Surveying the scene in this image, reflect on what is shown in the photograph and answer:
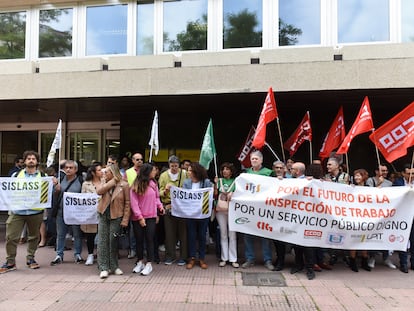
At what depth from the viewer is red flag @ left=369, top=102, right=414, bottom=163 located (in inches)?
260

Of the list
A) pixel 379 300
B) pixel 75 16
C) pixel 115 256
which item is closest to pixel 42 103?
pixel 75 16

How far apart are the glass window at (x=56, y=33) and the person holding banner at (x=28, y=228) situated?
4.48 metres

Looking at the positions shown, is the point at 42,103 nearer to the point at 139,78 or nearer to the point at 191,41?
the point at 139,78

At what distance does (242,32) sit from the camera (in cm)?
934

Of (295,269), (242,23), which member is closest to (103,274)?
(295,269)

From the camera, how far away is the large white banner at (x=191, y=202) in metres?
6.84

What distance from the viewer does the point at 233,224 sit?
21.9 ft

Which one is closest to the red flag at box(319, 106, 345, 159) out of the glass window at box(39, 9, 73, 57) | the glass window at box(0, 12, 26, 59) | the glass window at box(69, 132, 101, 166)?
the glass window at box(39, 9, 73, 57)

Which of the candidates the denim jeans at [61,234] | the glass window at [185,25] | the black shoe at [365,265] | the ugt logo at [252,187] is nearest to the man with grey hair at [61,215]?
the denim jeans at [61,234]

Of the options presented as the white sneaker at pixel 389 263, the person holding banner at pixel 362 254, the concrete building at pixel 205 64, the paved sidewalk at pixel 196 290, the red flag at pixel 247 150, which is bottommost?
the paved sidewalk at pixel 196 290

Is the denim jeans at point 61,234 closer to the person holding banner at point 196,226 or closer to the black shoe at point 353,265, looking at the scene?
the person holding banner at point 196,226

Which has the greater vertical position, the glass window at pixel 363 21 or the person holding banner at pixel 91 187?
the glass window at pixel 363 21

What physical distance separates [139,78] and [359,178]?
5.04 meters

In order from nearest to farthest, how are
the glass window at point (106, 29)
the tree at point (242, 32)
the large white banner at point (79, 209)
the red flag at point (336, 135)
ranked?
the large white banner at point (79, 209), the red flag at point (336, 135), the tree at point (242, 32), the glass window at point (106, 29)
